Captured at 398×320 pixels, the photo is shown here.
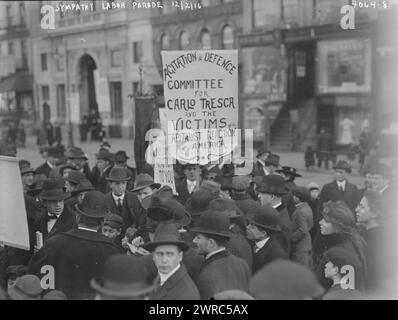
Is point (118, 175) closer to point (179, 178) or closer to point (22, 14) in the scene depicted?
point (179, 178)

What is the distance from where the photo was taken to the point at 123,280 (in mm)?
2924

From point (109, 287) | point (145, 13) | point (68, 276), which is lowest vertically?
point (68, 276)

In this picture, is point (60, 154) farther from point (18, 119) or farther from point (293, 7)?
point (293, 7)

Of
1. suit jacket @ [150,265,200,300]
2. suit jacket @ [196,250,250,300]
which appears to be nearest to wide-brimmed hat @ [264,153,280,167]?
suit jacket @ [196,250,250,300]

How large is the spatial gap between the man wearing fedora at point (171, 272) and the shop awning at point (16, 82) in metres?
12.0

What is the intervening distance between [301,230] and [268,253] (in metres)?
1.08

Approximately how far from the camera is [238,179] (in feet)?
22.0

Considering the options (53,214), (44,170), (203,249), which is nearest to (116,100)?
(44,170)

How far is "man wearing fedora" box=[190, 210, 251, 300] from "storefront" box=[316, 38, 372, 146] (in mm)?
17195

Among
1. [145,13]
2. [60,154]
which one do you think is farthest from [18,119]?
[60,154]

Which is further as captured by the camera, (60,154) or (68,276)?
(60,154)

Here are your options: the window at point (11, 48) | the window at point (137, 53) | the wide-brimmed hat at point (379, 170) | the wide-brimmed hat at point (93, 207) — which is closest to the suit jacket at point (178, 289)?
the wide-brimmed hat at point (93, 207)

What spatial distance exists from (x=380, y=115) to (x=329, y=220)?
1640cm

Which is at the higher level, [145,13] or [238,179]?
[145,13]
